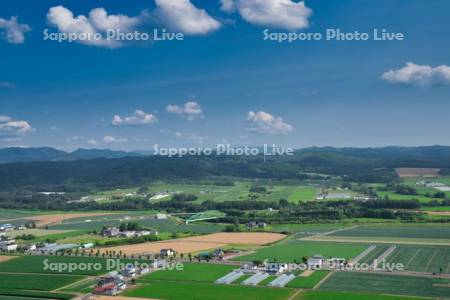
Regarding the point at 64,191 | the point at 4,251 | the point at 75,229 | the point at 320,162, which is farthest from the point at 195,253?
the point at 320,162

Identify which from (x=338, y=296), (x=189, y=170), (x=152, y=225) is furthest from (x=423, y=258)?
(x=189, y=170)

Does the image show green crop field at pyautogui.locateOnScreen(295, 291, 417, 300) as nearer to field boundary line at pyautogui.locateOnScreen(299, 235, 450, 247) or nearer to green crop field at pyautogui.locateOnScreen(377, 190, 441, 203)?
field boundary line at pyautogui.locateOnScreen(299, 235, 450, 247)

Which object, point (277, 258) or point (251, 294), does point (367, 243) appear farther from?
point (251, 294)

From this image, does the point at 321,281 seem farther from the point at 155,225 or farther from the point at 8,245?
the point at 155,225

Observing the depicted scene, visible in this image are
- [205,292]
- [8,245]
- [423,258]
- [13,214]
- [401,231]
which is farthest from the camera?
[13,214]

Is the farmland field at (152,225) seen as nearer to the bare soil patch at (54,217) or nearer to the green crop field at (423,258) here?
the bare soil patch at (54,217)
